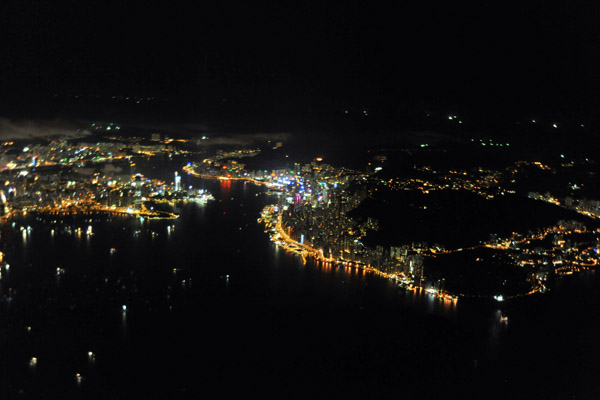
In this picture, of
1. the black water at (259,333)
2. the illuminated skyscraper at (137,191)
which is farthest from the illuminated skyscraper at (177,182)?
the black water at (259,333)

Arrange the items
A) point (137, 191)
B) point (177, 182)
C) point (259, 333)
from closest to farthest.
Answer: point (259, 333) < point (137, 191) < point (177, 182)

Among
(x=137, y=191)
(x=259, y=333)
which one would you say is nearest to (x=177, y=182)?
(x=137, y=191)

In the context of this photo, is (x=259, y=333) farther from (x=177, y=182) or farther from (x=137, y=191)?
(x=177, y=182)

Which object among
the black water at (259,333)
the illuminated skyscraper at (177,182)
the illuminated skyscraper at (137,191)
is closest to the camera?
the black water at (259,333)

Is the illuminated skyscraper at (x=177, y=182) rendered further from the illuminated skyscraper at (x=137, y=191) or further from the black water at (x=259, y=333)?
the black water at (x=259, y=333)

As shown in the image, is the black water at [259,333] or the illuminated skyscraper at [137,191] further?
the illuminated skyscraper at [137,191]

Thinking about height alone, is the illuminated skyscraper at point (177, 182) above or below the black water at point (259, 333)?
above

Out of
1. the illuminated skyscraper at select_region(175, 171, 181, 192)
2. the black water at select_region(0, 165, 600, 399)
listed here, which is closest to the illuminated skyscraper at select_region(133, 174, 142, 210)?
the illuminated skyscraper at select_region(175, 171, 181, 192)

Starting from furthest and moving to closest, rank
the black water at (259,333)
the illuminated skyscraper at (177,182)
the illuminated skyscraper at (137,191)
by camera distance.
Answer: the illuminated skyscraper at (177,182)
the illuminated skyscraper at (137,191)
the black water at (259,333)

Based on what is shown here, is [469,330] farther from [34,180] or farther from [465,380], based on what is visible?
[34,180]
